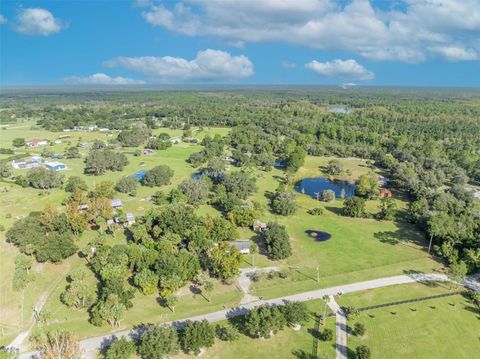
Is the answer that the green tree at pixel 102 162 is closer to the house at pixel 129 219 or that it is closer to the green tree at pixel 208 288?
the house at pixel 129 219

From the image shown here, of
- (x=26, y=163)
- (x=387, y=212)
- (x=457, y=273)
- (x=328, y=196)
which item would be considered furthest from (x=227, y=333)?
(x=26, y=163)

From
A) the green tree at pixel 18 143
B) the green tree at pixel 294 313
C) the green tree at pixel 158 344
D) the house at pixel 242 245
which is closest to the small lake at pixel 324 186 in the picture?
the house at pixel 242 245

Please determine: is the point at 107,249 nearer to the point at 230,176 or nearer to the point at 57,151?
the point at 230,176

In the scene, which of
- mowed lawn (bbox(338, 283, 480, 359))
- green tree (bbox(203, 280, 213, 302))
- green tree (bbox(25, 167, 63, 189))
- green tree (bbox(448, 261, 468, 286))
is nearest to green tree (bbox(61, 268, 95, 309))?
green tree (bbox(203, 280, 213, 302))

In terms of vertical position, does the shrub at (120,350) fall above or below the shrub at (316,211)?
below

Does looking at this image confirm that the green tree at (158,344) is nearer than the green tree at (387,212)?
Yes

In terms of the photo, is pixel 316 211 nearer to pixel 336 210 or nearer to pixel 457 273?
pixel 336 210
